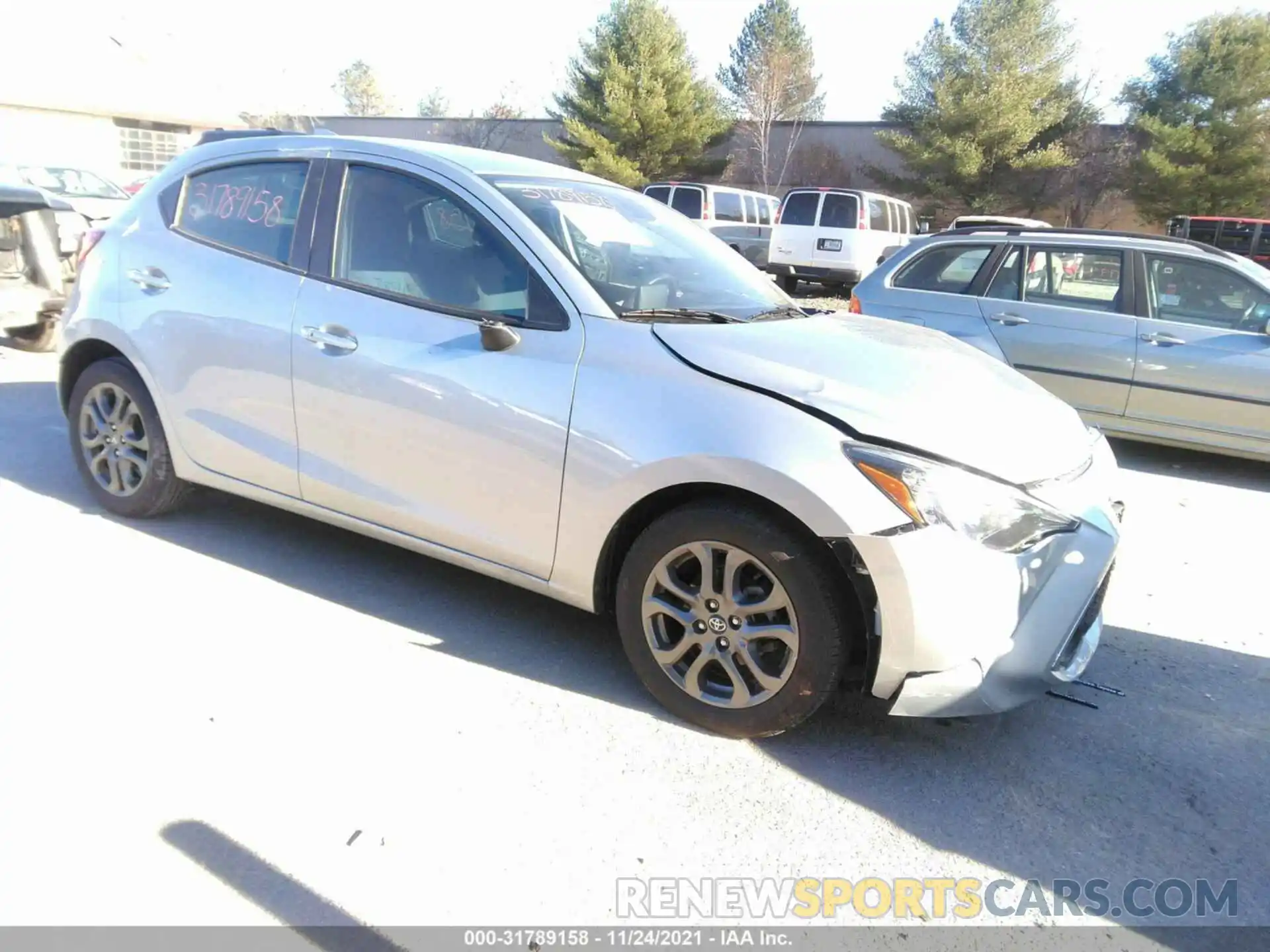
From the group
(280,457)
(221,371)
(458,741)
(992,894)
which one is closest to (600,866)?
(458,741)

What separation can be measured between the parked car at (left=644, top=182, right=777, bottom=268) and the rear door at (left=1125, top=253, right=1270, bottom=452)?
12823 millimetres

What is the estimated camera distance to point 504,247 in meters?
3.37

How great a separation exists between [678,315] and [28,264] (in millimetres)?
7106

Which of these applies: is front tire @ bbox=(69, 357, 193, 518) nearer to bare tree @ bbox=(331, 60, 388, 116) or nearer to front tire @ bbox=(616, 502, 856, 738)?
front tire @ bbox=(616, 502, 856, 738)

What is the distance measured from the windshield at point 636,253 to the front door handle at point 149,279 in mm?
1614

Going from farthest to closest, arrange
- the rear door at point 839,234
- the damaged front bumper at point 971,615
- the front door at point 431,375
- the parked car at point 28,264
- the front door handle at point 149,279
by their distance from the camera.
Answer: the rear door at point 839,234 → the parked car at point 28,264 → the front door handle at point 149,279 → the front door at point 431,375 → the damaged front bumper at point 971,615

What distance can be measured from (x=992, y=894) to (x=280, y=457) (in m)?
2.94

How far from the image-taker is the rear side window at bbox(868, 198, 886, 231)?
1755 cm

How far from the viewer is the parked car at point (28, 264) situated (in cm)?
792

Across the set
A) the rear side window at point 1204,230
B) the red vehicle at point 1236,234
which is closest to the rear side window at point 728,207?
the red vehicle at point 1236,234

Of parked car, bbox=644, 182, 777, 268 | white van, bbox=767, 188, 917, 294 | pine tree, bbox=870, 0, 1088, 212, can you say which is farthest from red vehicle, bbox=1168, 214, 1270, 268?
pine tree, bbox=870, 0, 1088, 212

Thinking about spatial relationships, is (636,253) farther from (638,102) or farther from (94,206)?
(638,102)

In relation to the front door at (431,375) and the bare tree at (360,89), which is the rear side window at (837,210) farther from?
the bare tree at (360,89)

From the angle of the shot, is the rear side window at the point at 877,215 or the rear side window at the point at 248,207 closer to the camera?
the rear side window at the point at 248,207
